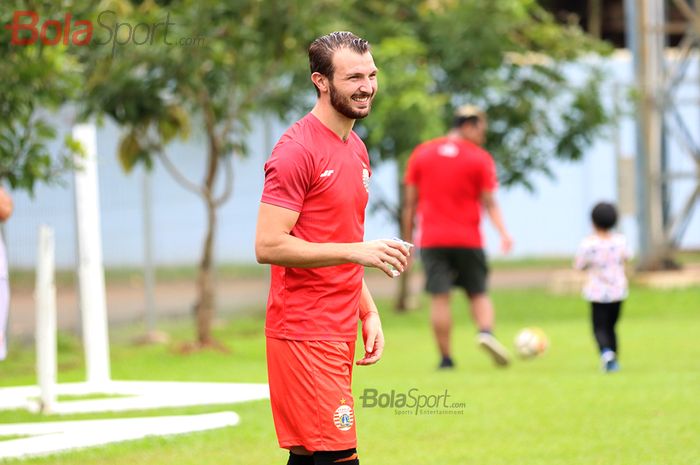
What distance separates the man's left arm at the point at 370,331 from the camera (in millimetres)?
5395

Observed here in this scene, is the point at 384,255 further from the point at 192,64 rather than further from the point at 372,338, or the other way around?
the point at 192,64

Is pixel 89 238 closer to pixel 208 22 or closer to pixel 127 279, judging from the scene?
pixel 208 22

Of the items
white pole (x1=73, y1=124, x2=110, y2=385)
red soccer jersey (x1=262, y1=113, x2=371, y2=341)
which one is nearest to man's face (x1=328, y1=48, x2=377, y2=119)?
red soccer jersey (x1=262, y1=113, x2=371, y2=341)

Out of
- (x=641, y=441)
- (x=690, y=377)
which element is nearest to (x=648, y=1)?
(x=690, y=377)

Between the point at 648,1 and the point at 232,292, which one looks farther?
the point at 648,1

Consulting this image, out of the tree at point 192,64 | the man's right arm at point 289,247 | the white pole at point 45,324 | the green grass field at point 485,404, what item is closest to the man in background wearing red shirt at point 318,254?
the man's right arm at point 289,247

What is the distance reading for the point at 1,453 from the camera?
793 centimetres

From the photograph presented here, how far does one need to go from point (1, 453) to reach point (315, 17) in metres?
7.17

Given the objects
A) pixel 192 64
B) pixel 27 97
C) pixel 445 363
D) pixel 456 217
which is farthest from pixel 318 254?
pixel 192 64

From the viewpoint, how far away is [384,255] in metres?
4.81

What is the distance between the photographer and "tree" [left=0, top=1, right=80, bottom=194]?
999cm

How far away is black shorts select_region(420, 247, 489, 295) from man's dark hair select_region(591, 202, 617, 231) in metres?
1.14

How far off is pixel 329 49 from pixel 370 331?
1.11m

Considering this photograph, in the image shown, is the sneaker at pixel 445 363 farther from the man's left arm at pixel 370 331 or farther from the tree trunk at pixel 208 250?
the man's left arm at pixel 370 331
